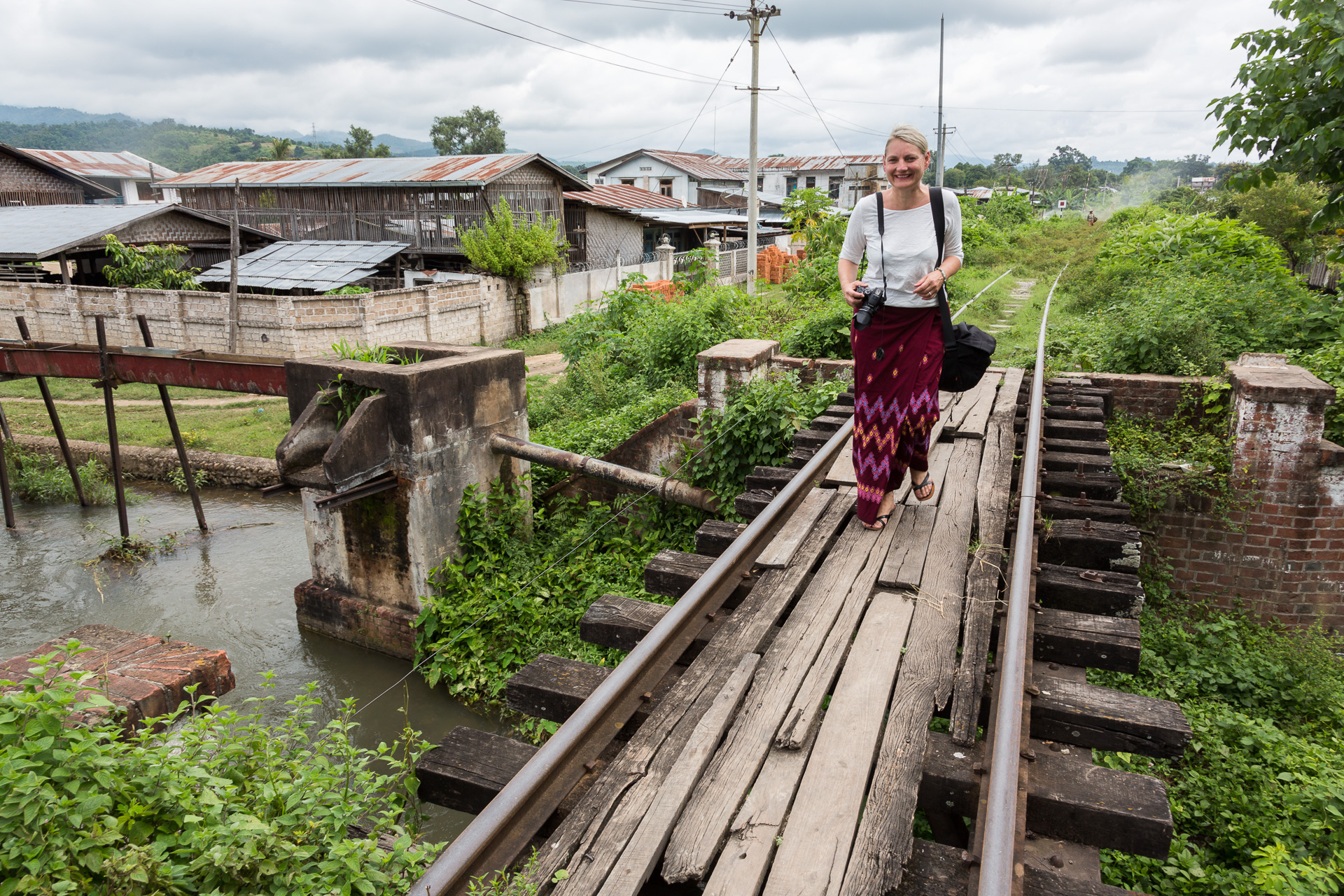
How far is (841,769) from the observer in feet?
7.54

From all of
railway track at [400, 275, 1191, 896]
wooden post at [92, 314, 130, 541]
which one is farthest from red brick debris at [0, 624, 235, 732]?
wooden post at [92, 314, 130, 541]

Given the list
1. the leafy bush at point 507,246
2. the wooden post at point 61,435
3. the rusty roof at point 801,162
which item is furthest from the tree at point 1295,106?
the rusty roof at point 801,162

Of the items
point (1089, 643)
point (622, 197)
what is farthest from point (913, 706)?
point (622, 197)

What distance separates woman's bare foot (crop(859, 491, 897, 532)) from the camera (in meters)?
3.96

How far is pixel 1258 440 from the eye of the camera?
5969 millimetres

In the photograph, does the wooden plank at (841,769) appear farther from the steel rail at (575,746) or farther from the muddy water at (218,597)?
the muddy water at (218,597)

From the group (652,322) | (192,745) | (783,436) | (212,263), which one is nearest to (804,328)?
(652,322)

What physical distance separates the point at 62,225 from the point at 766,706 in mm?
28274

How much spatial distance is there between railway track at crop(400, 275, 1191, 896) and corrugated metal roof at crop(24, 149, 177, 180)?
170ft

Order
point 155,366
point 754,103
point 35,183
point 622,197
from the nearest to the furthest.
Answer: point 155,366
point 754,103
point 35,183
point 622,197

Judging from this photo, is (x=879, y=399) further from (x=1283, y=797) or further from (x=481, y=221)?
(x=481, y=221)

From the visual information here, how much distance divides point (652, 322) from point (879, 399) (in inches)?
273

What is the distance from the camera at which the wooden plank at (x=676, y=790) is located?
1.95m

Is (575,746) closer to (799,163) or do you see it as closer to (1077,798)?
(1077,798)
